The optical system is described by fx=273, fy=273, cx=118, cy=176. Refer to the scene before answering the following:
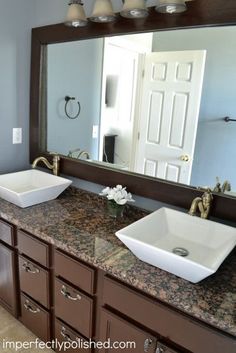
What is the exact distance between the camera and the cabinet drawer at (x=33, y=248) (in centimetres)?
140

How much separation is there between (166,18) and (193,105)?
45 cm

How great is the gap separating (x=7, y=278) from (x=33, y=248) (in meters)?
0.43

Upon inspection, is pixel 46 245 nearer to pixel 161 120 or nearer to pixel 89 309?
pixel 89 309

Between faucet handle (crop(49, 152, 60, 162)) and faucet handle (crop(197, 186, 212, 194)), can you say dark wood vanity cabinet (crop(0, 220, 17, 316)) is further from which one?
faucet handle (crop(197, 186, 212, 194))

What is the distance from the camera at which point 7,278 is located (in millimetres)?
1704

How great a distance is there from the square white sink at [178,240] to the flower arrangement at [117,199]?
8.5 inches

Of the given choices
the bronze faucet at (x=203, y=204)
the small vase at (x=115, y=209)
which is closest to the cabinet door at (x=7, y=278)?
the small vase at (x=115, y=209)

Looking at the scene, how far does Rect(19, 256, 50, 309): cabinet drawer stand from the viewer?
4.79ft

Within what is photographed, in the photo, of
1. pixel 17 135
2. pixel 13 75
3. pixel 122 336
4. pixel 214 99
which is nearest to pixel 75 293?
pixel 122 336

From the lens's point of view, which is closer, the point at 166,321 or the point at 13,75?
the point at 166,321

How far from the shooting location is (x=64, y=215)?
1.57 metres

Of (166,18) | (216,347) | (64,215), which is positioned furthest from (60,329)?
(166,18)

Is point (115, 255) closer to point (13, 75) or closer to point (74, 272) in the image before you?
point (74, 272)

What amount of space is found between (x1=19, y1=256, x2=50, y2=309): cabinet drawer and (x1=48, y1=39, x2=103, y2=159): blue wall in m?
0.80
